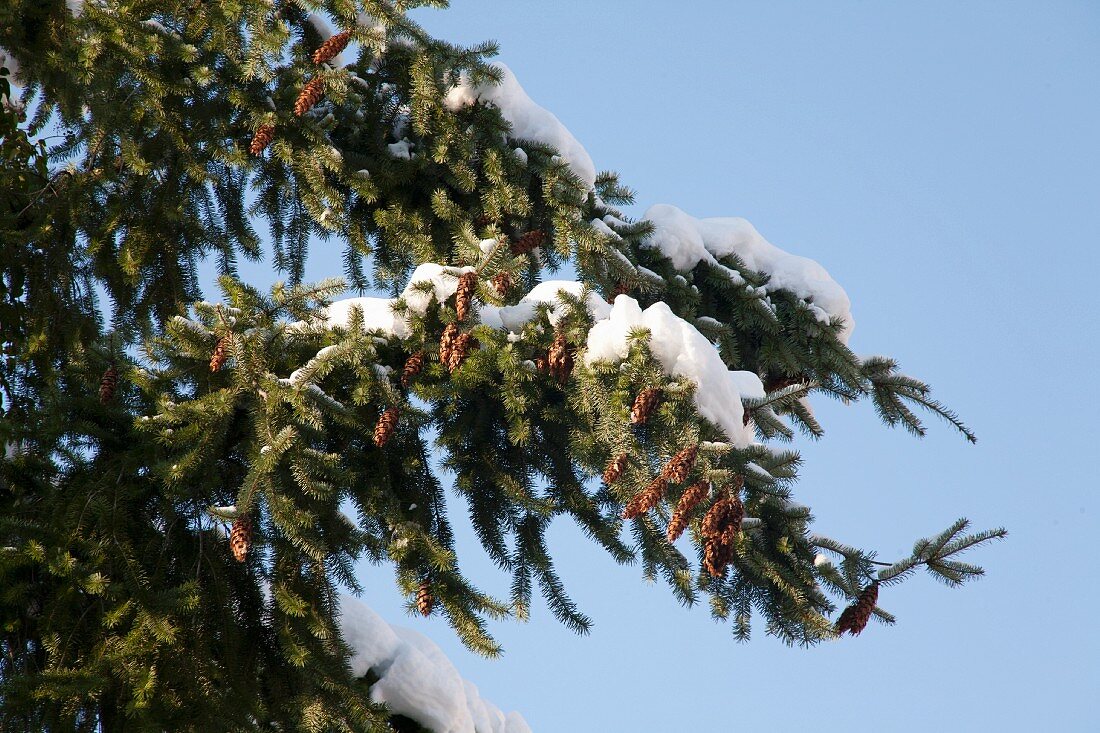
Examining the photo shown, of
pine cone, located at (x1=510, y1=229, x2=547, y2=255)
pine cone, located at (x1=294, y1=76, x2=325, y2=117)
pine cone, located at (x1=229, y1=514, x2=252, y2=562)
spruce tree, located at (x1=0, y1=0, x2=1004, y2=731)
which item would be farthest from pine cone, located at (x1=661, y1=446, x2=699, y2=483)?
pine cone, located at (x1=294, y1=76, x2=325, y2=117)

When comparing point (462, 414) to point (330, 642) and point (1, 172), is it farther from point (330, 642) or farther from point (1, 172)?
point (1, 172)

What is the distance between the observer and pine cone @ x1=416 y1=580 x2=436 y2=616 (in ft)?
12.7

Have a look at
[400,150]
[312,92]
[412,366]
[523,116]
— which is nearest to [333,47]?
[312,92]

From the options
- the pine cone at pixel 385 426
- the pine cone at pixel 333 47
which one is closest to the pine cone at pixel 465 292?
the pine cone at pixel 385 426

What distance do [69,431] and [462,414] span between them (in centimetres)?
154

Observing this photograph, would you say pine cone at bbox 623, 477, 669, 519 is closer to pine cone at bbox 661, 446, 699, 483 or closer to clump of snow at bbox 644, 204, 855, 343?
pine cone at bbox 661, 446, 699, 483

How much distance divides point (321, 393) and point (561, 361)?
887mm

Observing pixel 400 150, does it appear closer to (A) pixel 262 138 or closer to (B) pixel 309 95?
(B) pixel 309 95

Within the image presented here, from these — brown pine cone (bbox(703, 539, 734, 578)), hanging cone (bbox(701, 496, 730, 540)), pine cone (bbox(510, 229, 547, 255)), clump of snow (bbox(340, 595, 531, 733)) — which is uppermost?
pine cone (bbox(510, 229, 547, 255))

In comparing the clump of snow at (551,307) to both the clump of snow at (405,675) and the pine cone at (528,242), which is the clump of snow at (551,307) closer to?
the pine cone at (528,242)

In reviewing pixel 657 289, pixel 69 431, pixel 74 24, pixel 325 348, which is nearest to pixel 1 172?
pixel 74 24

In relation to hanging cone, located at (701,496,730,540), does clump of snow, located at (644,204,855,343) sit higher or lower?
higher

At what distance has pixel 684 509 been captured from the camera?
343 cm

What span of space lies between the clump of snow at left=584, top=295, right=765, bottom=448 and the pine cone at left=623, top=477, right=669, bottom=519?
0.33 metres
